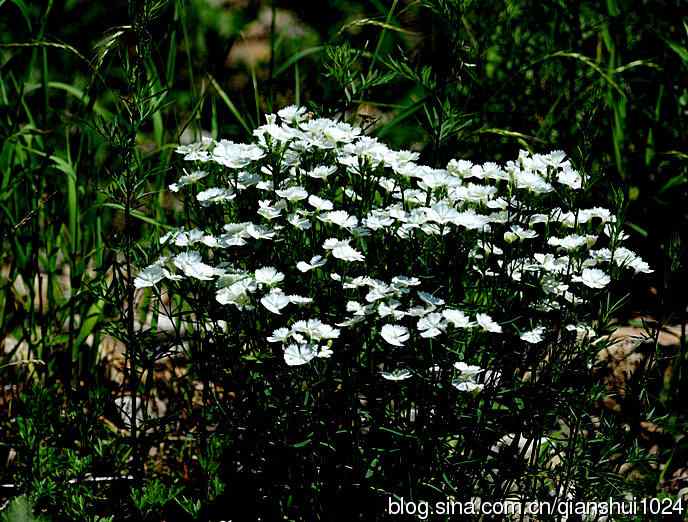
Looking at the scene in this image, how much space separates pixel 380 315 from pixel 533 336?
1.12ft

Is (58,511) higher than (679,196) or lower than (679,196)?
lower

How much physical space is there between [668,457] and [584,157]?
1.16 meters

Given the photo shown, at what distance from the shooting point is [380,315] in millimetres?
1956

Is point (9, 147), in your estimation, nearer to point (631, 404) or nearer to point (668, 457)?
point (631, 404)

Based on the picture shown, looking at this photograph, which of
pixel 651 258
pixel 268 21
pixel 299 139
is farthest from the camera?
Result: pixel 268 21

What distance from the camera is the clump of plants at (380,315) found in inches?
80.9

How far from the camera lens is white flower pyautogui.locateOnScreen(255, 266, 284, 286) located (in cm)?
202

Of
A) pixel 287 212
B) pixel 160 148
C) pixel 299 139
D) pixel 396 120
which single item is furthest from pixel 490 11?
pixel 287 212

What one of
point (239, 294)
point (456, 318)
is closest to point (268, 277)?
point (239, 294)

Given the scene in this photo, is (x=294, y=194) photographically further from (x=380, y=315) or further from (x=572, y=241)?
(x=572, y=241)

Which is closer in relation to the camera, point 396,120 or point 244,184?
point 244,184

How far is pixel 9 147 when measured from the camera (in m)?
3.01

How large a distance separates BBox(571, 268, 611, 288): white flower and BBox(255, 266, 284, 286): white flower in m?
0.65

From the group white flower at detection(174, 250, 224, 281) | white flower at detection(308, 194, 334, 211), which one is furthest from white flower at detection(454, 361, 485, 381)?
white flower at detection(174, 250, 224, 281)
